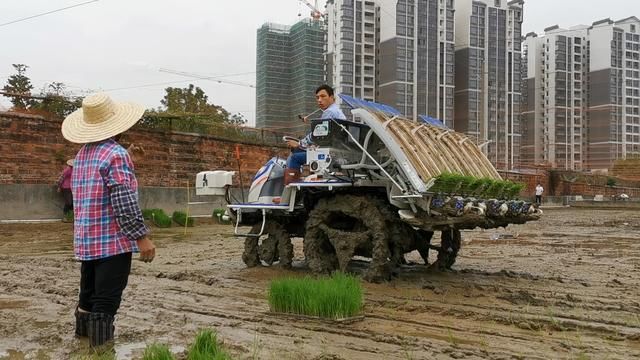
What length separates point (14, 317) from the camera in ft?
17.8

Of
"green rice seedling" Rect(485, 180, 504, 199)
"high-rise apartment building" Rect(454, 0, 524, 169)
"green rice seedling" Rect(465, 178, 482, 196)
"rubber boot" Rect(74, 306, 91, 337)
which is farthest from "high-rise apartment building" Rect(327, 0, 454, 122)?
"rubber boot" Rect(74, 306, 91, 337)

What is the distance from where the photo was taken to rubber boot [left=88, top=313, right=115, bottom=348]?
4195mm

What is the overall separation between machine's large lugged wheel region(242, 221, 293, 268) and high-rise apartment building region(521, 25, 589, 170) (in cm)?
6582

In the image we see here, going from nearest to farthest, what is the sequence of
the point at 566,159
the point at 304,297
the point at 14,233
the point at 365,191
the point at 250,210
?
the point at 304,297, the point at 365,191, the point at 250,210, the point at 14,233, the point at 566,159

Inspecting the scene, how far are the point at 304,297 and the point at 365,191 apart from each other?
2.44m

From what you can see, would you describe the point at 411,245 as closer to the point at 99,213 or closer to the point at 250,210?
the point at 250,210

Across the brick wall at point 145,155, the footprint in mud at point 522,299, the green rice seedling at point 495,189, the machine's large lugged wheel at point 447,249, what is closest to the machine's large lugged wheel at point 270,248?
Result: the machine's large lugged wheel at point 447,249

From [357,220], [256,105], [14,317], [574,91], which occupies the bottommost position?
[14,317]

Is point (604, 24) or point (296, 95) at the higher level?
point (604, 24)

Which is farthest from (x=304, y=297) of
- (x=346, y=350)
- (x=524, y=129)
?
(x=524, y=129)

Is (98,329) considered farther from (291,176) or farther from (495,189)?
(495,189)

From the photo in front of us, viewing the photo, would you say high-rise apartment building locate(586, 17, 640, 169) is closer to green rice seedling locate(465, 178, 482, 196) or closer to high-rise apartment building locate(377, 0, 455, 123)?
high-rise apartment building locate(377, 0, 455, 123)

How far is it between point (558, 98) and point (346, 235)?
69.4 m

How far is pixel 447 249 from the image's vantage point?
8.22 m
